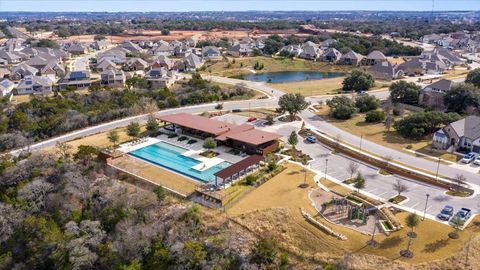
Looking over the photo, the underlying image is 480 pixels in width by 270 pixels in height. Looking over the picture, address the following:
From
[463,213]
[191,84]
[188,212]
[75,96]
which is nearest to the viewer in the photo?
[463,213]

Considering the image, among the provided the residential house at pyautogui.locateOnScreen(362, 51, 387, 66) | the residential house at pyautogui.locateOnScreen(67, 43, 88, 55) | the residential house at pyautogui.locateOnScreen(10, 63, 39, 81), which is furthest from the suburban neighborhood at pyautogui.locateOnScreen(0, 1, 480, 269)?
the residential house at pyautogui.locateOnScreen(67, 43, 88, 55)

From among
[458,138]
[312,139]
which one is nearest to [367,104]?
[312,139]

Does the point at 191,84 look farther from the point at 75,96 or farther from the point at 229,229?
the point at 229,229

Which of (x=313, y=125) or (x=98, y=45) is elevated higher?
(x=98, y=45)

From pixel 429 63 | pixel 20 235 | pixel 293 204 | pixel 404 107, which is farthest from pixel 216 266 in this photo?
pixel 429 63

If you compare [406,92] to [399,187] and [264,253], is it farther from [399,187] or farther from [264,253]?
[264,253]

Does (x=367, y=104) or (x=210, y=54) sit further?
(x=210, y=54)

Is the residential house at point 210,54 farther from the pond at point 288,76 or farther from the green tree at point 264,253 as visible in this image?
the green tree at point 264,253
